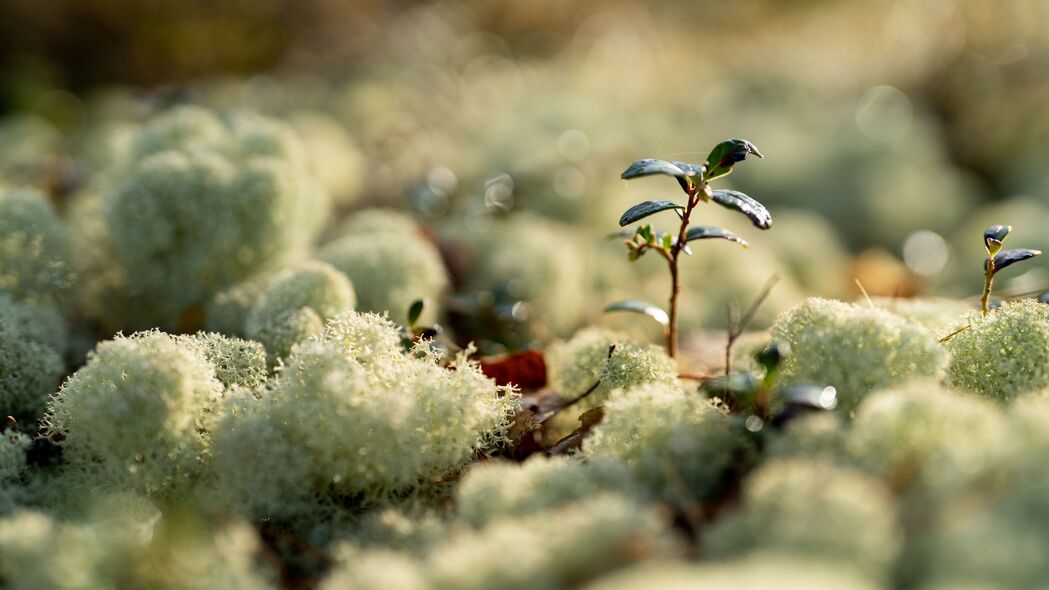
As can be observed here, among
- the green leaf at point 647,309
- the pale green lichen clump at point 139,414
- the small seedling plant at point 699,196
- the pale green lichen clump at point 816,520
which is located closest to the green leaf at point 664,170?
the small seedling plant at point 699,196

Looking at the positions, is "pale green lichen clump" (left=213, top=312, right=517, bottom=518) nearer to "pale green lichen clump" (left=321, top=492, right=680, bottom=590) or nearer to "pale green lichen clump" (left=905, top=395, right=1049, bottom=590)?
"pale green lichen clump" (left=321, top=492, right=680, bottom=590)

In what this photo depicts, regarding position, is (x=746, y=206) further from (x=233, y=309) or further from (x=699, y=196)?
(x=233, y=309)

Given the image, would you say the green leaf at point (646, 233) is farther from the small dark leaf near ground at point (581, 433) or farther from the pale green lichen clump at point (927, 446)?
the pale green lichen clump at point (927, 446)

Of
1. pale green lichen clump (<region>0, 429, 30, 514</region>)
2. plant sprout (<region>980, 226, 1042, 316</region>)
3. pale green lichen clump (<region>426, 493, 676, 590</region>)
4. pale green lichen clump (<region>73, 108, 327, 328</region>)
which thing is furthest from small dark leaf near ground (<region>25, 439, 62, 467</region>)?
plant sprout (<region>980, 226, 1042, 316</region>)

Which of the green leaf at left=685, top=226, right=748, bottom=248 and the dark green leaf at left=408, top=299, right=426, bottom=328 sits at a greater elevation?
the dark green leaf at left=408, top=299, right=426, bottom=328

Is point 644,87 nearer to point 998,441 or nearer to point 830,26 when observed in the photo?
point 830,26

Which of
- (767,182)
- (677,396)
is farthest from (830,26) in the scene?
(677,396)

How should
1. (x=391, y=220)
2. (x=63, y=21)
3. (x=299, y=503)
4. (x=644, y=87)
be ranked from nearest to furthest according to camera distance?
(x=299, y=503) → (x=391, y=220) → (x=644, y=87) → (x=63, y=21)
